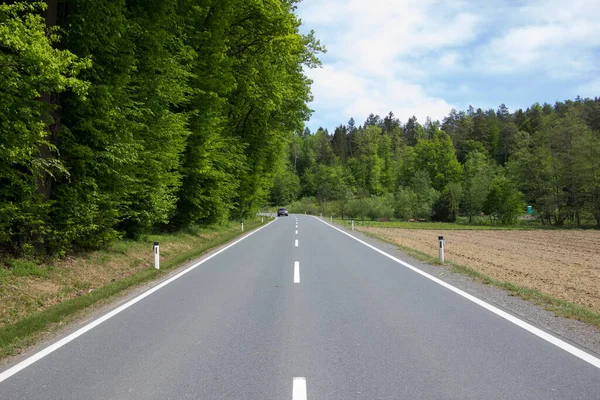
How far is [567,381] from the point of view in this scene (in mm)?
3779

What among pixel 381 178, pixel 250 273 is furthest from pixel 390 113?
pixel 250 273

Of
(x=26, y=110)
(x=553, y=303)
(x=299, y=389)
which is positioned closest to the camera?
(x=299, y=389)

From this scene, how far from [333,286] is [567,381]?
5.19 meters

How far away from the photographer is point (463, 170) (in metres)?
95.9

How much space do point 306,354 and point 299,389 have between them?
93 centimetres

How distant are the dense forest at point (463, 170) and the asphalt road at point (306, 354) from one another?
34029mm

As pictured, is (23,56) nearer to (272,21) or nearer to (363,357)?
(363,357)

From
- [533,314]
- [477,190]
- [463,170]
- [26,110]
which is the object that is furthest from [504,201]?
[26,110]

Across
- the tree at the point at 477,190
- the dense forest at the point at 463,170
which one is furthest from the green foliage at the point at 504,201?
the tree at the point at 477,190

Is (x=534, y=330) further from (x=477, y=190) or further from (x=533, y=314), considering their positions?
(x=477, y=190)

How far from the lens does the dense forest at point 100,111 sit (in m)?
6.93

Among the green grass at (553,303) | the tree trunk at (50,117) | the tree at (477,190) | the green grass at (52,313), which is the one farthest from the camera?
the tree at (477,190)

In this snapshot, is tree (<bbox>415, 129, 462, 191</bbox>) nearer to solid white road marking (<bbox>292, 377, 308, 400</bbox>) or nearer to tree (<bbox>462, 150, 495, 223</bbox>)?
tree (<bbox>462, 150, 495, 223</bbox>)

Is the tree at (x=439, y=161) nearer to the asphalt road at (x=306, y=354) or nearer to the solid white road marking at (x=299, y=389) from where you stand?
the asphalt road at (x=306, y=354)
